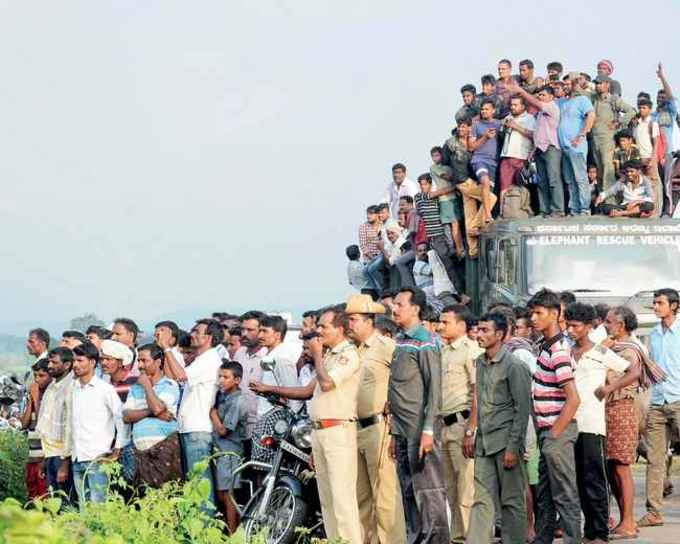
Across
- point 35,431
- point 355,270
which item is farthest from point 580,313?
point 355,270

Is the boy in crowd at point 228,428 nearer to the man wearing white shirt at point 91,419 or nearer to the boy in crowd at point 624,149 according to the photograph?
the man wearing white shirt at point 91,419

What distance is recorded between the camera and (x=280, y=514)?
33.7 feet

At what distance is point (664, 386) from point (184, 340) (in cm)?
401

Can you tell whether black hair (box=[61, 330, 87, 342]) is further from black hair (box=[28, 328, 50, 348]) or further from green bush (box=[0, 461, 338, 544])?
green bush (box=[0, 461, 338, 544])

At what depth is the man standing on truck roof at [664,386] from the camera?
38.4 ft

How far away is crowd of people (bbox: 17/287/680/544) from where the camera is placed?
9508 mm

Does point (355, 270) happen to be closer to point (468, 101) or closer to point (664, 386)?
point (468, 101)

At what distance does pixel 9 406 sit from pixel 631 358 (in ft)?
42.8

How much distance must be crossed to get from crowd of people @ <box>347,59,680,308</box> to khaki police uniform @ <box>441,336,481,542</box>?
16.7 feet

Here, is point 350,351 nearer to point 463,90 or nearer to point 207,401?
point 207,401

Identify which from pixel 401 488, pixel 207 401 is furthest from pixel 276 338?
pixel 401 488

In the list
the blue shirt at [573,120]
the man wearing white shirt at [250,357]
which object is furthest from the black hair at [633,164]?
the man wearing white shirt at [250,357]

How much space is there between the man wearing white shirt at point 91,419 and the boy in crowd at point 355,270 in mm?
7313

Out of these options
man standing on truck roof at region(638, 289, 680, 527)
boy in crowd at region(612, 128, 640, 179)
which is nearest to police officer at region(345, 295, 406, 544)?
man standing on truck roof at region(638, 289, 680, 527)
